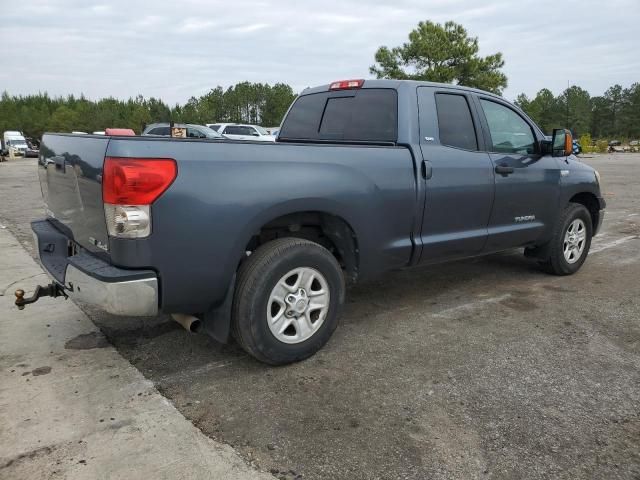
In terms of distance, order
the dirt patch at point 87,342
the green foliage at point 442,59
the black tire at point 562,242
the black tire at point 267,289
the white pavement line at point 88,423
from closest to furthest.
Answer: the white pavement line at point 88,423 < the black tire at point 267,289 < the dirt patch at point 87,342 < the black tire at point 562,242 < the green foliage at point 442,59

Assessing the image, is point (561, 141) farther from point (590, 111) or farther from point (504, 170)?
point (590, 111)

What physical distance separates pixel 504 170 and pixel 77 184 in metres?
3.30

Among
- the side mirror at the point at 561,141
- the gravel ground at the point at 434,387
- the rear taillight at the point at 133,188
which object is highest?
the side mirror at the point at 561,141

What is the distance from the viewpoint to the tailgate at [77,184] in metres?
2.87

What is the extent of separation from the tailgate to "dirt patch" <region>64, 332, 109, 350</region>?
2.71 feet

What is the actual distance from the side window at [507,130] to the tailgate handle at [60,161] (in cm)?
330

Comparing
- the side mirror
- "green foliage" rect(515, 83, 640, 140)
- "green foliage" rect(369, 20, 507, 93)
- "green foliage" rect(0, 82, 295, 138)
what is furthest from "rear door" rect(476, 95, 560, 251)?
"green foliage" rect(0, 82, 295, 138)

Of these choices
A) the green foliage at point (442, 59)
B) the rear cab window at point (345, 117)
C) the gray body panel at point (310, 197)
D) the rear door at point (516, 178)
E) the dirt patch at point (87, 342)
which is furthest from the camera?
the green foliage at point (442, 59)

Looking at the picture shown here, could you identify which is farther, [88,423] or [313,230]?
[313,230]

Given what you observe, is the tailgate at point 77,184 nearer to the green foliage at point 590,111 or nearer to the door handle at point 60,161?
the door handle at point 60,161

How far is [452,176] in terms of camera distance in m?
4.13

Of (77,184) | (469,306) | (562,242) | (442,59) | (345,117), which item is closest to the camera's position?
(77,184)

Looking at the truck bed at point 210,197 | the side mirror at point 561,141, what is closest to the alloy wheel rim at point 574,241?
the side mirror at point 561,141

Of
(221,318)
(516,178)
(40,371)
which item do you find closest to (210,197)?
(221,318)
